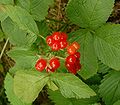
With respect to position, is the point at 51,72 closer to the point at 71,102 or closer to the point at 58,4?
the point at 71,102

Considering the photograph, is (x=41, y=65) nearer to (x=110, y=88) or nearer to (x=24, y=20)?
(x=24, y=20)

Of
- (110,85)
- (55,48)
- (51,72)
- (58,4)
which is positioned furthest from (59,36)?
(58,4)

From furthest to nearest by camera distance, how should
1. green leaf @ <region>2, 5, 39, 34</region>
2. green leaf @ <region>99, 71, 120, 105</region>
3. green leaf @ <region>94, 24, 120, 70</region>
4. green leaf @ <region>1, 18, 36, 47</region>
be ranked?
green leaf @ <region>99, 71, 120, 105</region>
green leaf @ <region>1, 18, 36, 47</region>
green leaf @ <region>94, 24, 120, 70</region>
green leaf @ <region>2, 5, 39, 34</region>

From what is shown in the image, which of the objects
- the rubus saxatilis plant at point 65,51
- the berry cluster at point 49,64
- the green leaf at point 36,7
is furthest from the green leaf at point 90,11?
the berry cluster at point 49,64

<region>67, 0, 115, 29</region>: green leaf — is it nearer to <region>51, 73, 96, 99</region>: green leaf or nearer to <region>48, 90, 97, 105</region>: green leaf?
<region>51, 73, 96, 99</region>: green leaf

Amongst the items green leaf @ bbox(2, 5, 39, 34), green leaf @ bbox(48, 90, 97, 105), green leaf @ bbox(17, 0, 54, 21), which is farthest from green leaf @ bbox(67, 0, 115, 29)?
green leaf @ bbox(48, 90, 97, 105)

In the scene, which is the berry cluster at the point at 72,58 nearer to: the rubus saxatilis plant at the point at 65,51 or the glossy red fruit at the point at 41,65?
the rubus saxatilis plant at the point at 65,51
